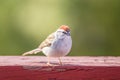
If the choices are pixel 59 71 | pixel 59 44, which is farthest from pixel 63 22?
pixel 59 71

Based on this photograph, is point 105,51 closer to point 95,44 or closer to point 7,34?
point 95,44

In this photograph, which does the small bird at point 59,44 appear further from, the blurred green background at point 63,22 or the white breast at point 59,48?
the blurred green background at point 63,22

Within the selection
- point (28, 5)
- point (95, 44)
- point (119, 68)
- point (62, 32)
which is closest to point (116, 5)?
point (95, 44)

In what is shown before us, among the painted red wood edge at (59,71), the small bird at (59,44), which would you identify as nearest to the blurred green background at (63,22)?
the small bird at (59,44)

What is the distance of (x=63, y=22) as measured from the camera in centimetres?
886

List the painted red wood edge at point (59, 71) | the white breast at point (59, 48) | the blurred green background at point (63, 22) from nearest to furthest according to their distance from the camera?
the painted red wood edge at point (59, 71), the white breast at point (59, 48), the blurred green background at point (63, 22)

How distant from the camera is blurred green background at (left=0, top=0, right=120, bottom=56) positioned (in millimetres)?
8602

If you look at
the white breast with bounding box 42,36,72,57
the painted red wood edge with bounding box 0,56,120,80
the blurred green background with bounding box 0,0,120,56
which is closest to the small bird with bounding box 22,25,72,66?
the white breast with bounding box 42,36,72,57

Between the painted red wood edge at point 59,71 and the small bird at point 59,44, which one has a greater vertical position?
the small bird at point 59,44

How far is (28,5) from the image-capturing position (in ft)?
30.7

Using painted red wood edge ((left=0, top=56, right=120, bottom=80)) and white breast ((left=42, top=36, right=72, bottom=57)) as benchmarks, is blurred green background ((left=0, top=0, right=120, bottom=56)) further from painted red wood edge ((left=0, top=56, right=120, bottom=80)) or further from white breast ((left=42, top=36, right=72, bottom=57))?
painted red wood edge ((left=0, top=56, right=120, bottom=80))

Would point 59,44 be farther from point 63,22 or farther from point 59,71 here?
point 63,22

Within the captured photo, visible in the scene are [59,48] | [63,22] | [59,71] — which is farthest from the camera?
[63,22]

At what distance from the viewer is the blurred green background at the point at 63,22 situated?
860 cm
